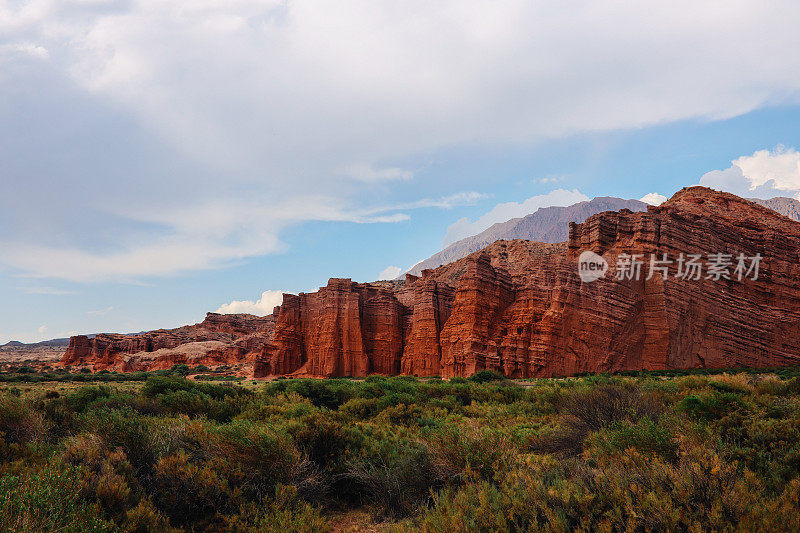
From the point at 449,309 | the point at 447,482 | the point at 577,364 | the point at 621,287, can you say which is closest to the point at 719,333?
the point at 621,287

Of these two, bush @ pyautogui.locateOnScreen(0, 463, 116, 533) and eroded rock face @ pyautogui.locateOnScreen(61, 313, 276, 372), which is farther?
eroded rock face @ pyautogui.locateOnScreen(61, 313, 276, 372)

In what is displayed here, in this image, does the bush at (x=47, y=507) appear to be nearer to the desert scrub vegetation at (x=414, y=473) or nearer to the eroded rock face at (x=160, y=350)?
the desert scrub vegetation at (x=414, y=473)

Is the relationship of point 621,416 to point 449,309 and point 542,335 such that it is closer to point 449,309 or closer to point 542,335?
point 542,335

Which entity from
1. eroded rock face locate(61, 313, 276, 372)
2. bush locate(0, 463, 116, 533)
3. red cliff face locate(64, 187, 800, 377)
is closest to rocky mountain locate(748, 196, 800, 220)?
red cliff face locate(64, 187, 800, 377)

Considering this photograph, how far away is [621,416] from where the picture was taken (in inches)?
447

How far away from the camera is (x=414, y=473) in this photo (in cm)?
815

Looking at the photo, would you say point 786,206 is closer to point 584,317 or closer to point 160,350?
point 584,317

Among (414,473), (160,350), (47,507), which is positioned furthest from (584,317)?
(160,350)

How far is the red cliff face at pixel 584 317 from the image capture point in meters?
34.3

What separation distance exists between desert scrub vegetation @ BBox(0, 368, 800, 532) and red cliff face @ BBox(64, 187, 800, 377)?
2196 centimetres

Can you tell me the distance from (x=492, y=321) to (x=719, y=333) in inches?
797

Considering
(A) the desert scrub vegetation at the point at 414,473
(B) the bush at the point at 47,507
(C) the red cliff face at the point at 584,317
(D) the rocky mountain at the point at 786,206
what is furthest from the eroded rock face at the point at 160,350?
(D) the rocky mountain at the point at 786,206

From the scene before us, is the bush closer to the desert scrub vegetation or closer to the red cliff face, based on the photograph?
the desert scrub vegetation

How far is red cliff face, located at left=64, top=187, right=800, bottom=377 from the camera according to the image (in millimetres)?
34344
